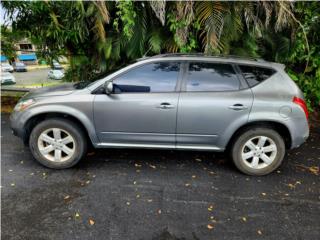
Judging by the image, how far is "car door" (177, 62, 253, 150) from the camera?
12.4ft

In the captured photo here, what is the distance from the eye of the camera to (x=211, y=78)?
3.87 m

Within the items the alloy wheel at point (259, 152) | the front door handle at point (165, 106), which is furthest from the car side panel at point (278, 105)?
the front door handle at point (165, 106)

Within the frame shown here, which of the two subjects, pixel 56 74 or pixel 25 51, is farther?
pixel 56 74

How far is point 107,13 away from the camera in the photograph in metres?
5.20

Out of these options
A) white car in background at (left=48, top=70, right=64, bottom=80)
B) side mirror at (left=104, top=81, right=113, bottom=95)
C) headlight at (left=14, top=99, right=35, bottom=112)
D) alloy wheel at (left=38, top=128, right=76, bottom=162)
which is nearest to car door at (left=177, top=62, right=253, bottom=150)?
side mirror at (left=104, top=81, right=113, bottom=95)

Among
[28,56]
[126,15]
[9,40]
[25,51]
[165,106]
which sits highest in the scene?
[126,15]

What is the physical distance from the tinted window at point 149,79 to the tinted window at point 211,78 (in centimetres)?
22

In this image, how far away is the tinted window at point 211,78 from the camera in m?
3.84

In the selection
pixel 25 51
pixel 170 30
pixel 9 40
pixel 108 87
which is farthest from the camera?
pixel 25 51

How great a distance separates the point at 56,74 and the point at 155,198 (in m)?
4.86

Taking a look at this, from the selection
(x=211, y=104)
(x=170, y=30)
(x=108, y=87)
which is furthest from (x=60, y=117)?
(x=170, y=30)

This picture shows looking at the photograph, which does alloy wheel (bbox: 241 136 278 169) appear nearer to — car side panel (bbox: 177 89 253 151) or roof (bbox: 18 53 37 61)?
car side panel (bbox: 177 89 253 151)

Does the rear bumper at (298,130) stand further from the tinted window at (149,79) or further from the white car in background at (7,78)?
the white car in background at (7,78)

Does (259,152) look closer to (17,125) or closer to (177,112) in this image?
(177,112)
